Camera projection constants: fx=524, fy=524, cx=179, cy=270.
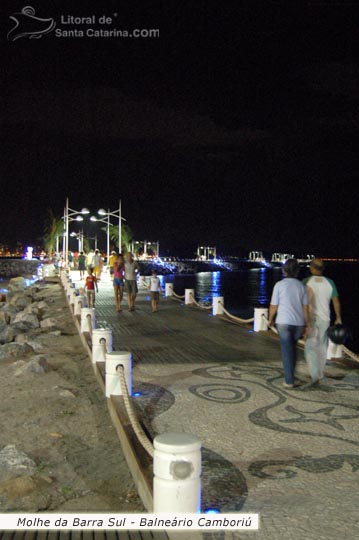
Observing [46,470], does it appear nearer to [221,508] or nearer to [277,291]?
[221,508]

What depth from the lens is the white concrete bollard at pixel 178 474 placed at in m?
4.06

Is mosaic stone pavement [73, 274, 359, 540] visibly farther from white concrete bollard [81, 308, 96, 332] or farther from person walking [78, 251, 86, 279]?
person walking [78, 251, 86, 279]

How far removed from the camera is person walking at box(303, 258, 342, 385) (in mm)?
8469

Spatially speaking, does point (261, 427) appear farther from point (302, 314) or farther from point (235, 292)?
point (235, 292)

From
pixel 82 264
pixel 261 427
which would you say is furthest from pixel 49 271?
pixel 261 427

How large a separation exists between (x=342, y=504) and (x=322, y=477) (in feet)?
1.87

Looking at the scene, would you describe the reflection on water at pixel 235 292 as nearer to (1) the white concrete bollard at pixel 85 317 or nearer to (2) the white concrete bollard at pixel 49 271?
(2) the white concrete bollard at pixel 49 271

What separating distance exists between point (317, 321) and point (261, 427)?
2.51m

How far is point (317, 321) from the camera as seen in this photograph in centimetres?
852

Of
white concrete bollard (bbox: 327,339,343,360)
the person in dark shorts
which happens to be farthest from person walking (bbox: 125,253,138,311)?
the person in dark shorts

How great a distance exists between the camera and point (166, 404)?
772 centimetres

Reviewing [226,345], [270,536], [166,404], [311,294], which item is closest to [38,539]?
[270,536]

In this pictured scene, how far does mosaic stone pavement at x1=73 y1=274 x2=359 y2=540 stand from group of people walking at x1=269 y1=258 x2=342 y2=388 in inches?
18.3

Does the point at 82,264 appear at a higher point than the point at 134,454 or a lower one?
higher
